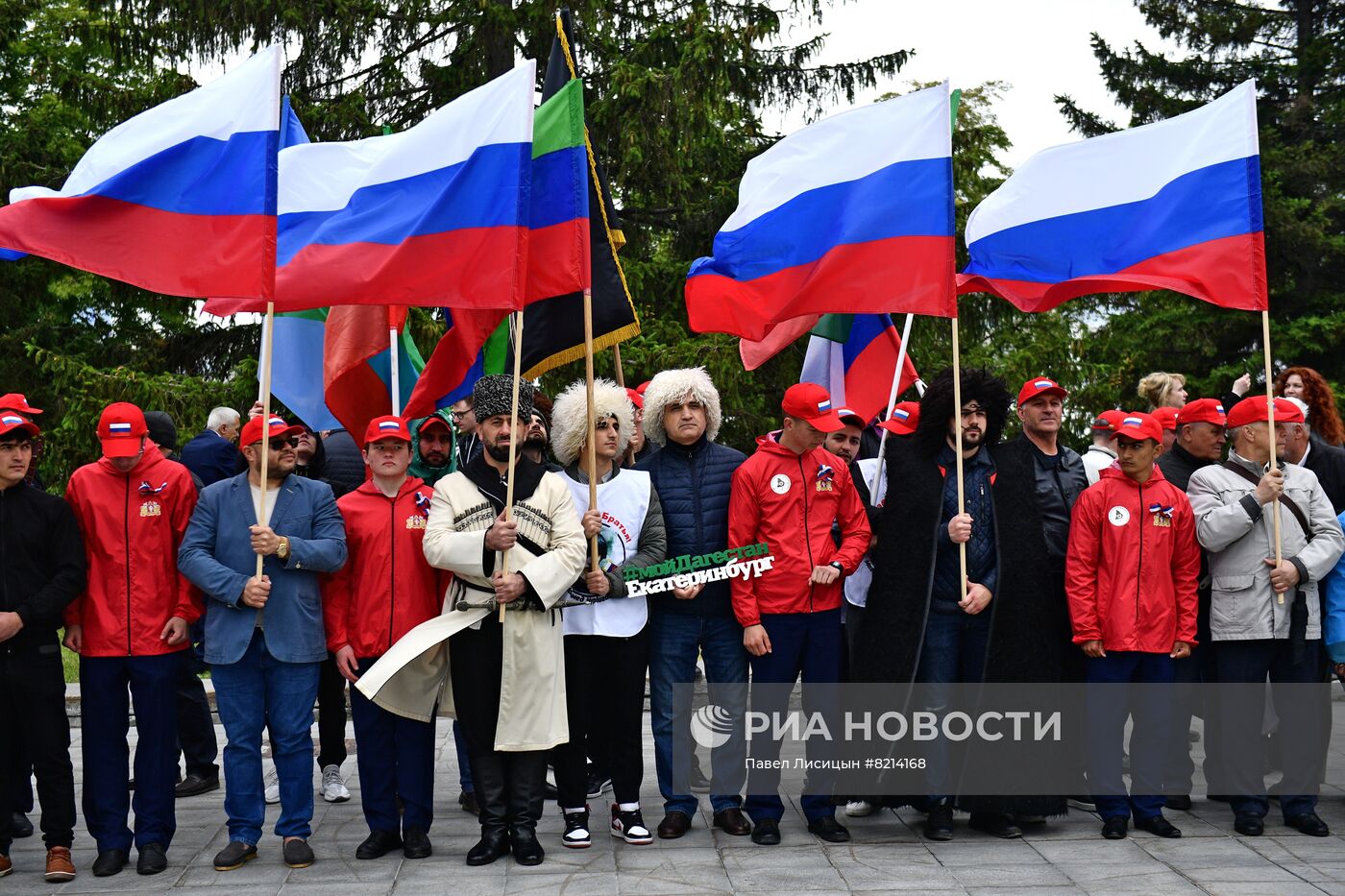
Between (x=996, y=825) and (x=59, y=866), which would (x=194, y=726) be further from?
(x=996, y=825)

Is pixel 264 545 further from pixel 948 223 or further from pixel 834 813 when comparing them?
pixel 948 223

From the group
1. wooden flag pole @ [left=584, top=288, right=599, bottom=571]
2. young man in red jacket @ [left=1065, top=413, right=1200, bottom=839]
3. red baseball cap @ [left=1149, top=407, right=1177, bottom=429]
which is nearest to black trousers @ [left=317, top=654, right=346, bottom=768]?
wooden flag pole @ [left=584, top=288, right=599, bottom=571]

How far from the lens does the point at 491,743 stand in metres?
6.65

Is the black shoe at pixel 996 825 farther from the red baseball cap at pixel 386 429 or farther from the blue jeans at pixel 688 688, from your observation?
the red baseball cap at pixel 386 429

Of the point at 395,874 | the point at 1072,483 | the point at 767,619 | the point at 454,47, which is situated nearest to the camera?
the point at 395,874

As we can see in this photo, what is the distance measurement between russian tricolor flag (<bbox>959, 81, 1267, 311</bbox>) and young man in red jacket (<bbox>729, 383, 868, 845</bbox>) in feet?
4.75

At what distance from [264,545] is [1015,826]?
3.88 metres

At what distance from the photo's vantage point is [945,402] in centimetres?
714

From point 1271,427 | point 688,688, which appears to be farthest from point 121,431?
point 1271,427

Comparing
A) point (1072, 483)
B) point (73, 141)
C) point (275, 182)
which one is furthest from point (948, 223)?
point (73, 141)

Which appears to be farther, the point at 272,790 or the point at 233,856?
the point at 272,790

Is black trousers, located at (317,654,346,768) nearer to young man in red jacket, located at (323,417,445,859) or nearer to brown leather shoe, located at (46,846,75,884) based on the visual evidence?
young man in red jacket, located at (323,417,445,859)

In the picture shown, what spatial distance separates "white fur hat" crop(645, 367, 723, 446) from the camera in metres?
7.08

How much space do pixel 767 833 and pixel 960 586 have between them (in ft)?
5.05
